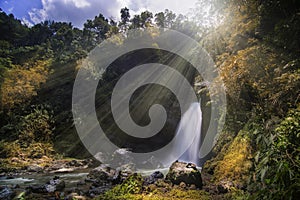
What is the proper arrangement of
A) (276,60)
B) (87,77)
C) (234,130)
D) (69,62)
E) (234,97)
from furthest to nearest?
(69,62), (87,77), (234,130), (234,97), (276,60)

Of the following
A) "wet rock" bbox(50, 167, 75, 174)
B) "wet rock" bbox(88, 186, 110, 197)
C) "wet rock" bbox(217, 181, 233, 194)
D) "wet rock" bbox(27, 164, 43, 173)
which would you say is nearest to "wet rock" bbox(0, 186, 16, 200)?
"wet rock" bbox(88, 186, 110, 197)

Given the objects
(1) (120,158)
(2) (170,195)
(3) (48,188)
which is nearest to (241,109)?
(2) (170,195)

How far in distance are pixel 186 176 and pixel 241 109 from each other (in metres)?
3.42

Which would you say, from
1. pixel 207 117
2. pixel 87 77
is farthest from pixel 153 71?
pixel 207 117

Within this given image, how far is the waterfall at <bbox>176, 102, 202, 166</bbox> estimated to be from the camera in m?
13.9

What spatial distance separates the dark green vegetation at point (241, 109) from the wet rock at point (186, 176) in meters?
0.65

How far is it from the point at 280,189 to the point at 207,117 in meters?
10.8

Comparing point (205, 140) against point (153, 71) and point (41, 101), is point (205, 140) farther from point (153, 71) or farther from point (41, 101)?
point (41, 101)

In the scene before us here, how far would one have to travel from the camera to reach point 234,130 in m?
9.06

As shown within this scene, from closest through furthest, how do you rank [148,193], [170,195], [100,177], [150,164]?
[170,195], [148,193], [100,177], [150,164]

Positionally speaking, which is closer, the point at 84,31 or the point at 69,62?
the point at 69,62

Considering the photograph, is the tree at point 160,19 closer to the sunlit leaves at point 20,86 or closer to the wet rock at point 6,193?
the sunlit leaves at point 20,86

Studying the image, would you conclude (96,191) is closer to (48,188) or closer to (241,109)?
(48,188)

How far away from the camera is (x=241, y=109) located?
327 inches
